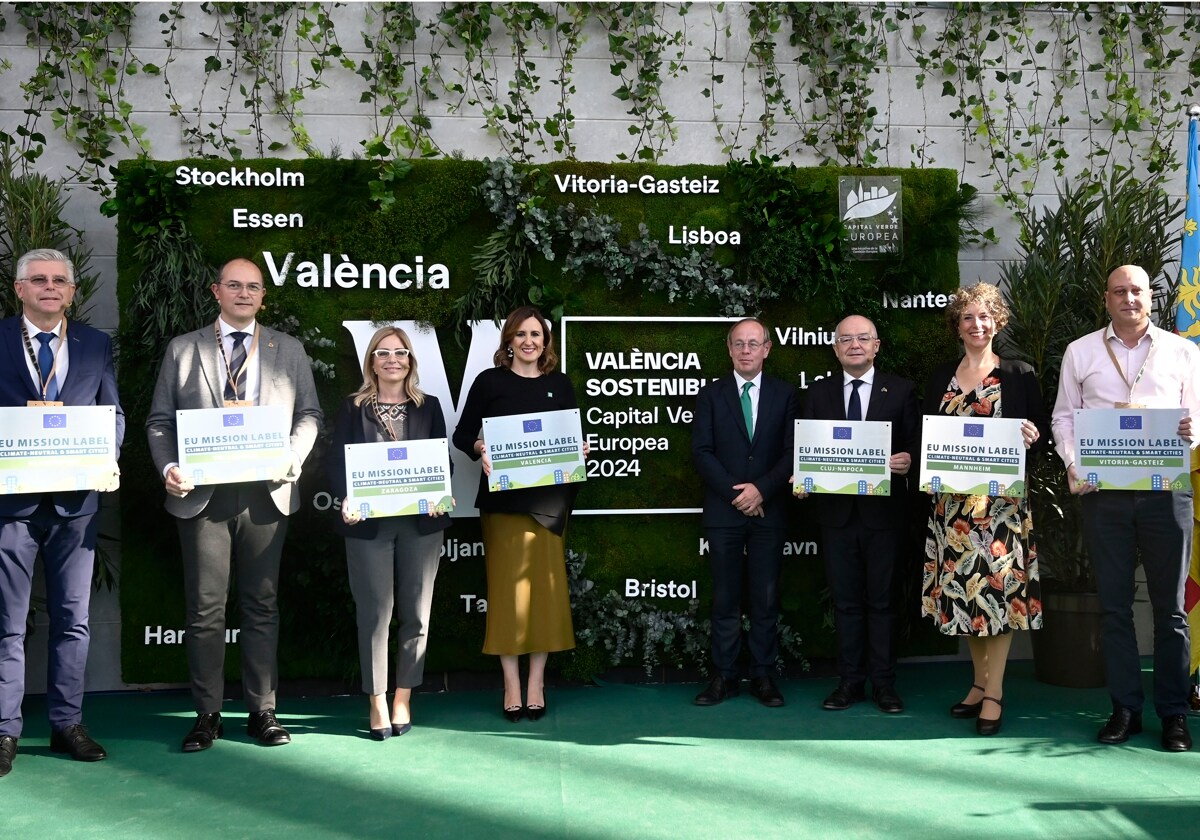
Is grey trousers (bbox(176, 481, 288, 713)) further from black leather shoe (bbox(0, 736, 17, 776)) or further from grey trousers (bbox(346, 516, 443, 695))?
black leather shoe (bbox(0, 736, 17, 776))

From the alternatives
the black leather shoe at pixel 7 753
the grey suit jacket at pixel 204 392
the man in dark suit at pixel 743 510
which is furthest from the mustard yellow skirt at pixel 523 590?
the black leather shoe at pixel 7 753

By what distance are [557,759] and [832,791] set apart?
95 cm

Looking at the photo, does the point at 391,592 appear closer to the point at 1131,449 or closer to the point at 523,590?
the point at 523,590

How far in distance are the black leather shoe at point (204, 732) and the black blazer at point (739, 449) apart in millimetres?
2093

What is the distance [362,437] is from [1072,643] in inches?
130

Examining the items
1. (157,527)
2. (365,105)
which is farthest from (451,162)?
(157,527)

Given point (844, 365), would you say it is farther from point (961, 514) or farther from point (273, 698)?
point (273, 698)

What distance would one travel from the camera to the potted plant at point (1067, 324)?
436cm

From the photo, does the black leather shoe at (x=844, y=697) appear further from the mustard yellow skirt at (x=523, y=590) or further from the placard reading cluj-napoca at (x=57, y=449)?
the placard reading cluj-napoca at (x=57, y=449)

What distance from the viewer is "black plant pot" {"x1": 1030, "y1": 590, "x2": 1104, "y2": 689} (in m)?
4.35

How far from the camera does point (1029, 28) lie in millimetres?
5297

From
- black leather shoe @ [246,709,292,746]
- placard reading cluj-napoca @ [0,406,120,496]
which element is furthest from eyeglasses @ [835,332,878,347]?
→ placard reading cluj-napoca @ [0,406,120,496]

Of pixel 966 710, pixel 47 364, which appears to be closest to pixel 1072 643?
pixel 966 710

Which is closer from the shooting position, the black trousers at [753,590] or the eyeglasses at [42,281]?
the eyeglasses at [42,281]
